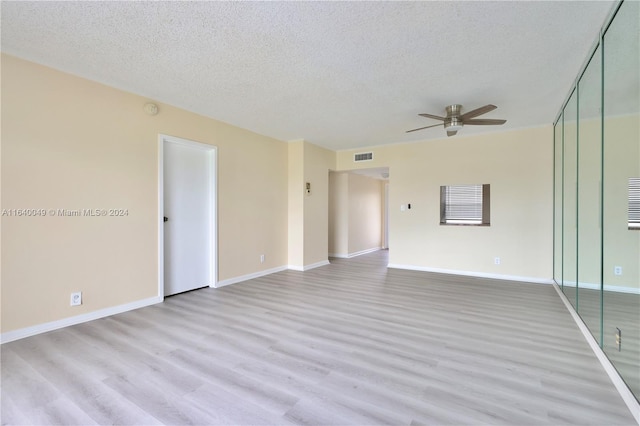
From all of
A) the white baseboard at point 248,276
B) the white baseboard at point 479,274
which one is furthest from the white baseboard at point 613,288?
the white baseboard at point 248,276

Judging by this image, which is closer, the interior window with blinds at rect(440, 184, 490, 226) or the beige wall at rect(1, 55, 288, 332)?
the beige wall at rect(1, 55, 288, 332)

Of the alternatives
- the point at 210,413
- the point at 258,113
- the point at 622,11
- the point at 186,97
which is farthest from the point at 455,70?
the point at 210,413

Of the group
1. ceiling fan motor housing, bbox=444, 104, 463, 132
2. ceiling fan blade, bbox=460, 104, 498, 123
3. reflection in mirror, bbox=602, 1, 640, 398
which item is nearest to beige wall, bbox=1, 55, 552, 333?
ceiling fan motor housing, bbox=444, 104, 463, 132

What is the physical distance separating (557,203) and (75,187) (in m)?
6.26

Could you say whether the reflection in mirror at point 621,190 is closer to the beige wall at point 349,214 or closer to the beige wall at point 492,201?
the beige wall at point 492,201

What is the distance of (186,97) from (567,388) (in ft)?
14.8

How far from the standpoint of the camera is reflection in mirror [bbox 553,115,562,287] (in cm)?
429

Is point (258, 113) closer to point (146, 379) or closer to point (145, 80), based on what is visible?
point (145, 80)

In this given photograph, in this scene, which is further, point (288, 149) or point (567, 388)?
point (288, 149)

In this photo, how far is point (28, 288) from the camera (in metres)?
2.78

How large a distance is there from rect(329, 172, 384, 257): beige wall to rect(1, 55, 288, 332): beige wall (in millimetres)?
4059

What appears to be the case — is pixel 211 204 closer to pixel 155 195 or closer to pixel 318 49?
pixel 155 195

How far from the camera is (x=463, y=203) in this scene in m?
5.64

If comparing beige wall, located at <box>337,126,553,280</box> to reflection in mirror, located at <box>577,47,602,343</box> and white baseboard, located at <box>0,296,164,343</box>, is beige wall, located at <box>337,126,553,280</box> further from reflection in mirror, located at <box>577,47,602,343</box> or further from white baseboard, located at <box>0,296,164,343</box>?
white baseboard, located at <box>0,296,164,343</box>
